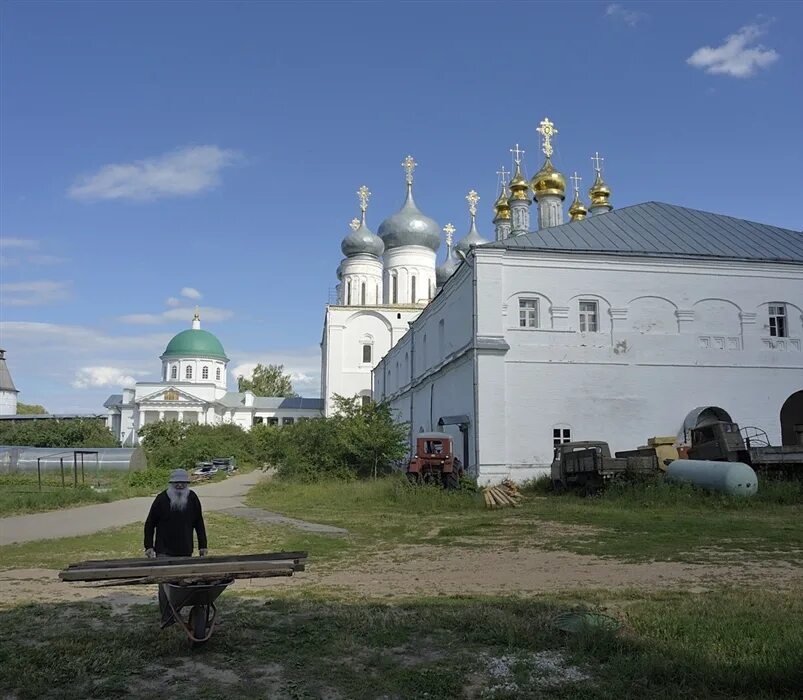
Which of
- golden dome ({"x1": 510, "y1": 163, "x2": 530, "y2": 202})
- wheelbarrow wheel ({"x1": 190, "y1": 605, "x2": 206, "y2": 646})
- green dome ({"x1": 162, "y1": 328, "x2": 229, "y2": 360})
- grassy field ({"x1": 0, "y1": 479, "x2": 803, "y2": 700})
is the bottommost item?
grassy field ({"x1": 0, "y1": 479, "x2": 803, "y2": 700})

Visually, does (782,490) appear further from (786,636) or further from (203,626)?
(203,626)

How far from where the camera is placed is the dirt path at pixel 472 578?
845 cm

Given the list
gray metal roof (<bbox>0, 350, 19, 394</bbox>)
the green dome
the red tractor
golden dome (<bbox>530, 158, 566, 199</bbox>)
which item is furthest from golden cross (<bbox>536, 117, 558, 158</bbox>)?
gray metal roof (<bbox>0, 350, 19, 394</bbox>)

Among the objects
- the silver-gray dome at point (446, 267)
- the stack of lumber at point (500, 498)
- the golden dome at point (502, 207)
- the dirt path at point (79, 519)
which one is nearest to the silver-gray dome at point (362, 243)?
the silver-gray dome at point (446, 267)

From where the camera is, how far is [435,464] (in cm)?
2244

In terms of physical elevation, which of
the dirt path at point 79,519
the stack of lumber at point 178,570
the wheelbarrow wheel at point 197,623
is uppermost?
the stack of lumber at point 178,570

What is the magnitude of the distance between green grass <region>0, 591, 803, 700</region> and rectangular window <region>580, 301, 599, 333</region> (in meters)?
17.5

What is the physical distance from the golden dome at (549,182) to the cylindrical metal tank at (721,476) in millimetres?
22299

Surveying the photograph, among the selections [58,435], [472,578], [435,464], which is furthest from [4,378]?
[472,578]

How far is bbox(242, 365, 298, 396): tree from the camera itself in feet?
289

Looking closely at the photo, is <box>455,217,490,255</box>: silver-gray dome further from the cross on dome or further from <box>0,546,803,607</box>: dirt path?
<box>0,546,803,607</box>: dirt path

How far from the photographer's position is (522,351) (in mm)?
24109

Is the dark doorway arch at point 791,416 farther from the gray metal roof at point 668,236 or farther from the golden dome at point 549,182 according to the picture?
the golden dome at point 549,182

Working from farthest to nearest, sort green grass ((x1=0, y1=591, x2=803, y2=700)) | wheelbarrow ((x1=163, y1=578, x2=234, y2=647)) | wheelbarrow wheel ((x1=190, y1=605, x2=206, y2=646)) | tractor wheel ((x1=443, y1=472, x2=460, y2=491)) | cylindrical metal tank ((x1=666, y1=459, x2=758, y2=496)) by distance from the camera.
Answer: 1. tractor wheel ((x1=443, y1=472, x2=460, y2=491))
2. cylindrical metal tank ((x1=666, y1=459, x2=758, y2=496))
3. wheelbarrow wheel ((x1=190, y1=605, x2=206, y2=646))
4. wheelbarrow ((x1=163, y1=578, x2=234, y2=647))
5. green grass ((x1=0, y1=591, x2=803, y2=700))
